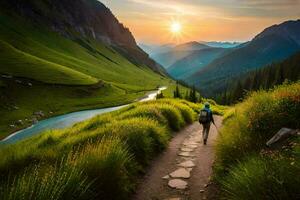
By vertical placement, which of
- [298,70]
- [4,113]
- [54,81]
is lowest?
[4,113]

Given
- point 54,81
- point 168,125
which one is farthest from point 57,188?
point 54,81

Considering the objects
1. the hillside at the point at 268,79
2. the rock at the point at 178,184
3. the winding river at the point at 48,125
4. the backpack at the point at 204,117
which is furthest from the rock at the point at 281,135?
the hillside at the point at 268,79

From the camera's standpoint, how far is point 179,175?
1341 centimetres

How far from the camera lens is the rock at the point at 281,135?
1034 centimetres

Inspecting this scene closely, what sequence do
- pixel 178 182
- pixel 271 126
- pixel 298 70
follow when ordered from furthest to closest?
pixel 298 70, pixel 178 182, pixel 271 126

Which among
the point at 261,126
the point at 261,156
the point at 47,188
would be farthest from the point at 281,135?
the point at 47,188

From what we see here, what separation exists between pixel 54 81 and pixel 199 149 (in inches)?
3882

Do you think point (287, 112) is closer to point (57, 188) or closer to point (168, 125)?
point (57, 188)

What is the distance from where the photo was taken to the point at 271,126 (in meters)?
11.5

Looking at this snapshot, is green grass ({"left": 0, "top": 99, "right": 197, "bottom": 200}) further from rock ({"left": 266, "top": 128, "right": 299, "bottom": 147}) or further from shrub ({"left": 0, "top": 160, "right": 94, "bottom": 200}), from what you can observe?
rock ({"left": 266, "top": 128, "right": 299, "bottom": 147})

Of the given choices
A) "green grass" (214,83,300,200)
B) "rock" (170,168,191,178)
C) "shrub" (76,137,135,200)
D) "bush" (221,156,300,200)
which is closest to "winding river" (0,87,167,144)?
"rock" (170,168,191,178)

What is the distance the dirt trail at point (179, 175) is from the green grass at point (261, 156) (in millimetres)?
947

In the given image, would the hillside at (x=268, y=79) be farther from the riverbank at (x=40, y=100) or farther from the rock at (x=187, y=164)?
the rock at (x=187, y=164)

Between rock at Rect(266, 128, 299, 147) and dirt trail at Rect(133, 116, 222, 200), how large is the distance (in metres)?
2.46
